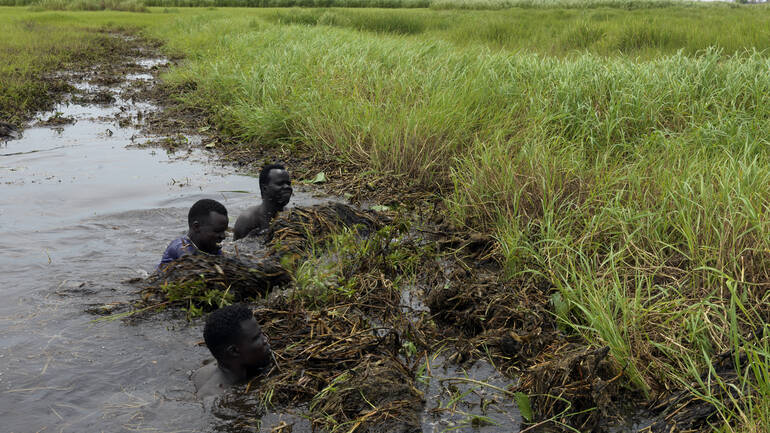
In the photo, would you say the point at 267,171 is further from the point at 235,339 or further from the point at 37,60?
the point at 37,60

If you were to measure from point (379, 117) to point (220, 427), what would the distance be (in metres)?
4.91

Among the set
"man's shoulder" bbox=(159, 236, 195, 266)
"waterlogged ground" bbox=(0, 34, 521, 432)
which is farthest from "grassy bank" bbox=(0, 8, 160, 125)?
"man's shoulder" bbox=(159, 236, 195, 266)

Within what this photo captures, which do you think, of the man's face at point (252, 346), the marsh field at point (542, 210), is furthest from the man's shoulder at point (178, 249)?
the man's face at point (252, 346)

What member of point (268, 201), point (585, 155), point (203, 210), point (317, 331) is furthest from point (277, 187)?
point (585, 155)

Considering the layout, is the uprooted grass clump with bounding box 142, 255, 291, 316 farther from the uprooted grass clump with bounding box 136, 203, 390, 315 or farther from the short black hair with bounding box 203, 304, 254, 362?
the short black hair with bounding box 203, 304, 254, 362

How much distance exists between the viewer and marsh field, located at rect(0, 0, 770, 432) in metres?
3.16

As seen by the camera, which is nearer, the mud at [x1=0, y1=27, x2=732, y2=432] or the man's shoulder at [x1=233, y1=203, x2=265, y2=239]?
the mud at [x1=0, y1=27, x2=732, y2=432]

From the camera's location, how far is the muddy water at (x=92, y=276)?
3275 mm

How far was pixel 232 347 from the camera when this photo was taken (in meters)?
3.34

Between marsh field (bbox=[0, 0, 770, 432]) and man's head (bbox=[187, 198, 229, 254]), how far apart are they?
0.66 meters

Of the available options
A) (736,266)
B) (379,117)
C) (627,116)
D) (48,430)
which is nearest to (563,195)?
(736,266)

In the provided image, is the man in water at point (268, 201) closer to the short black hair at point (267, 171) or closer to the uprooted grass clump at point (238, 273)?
the short black hair at point (267, 171)

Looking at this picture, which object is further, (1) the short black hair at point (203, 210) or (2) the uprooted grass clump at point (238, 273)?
(1) the short black hair at point (203, 210)

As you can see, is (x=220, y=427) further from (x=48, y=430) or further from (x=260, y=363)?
(x=48, y=430)
